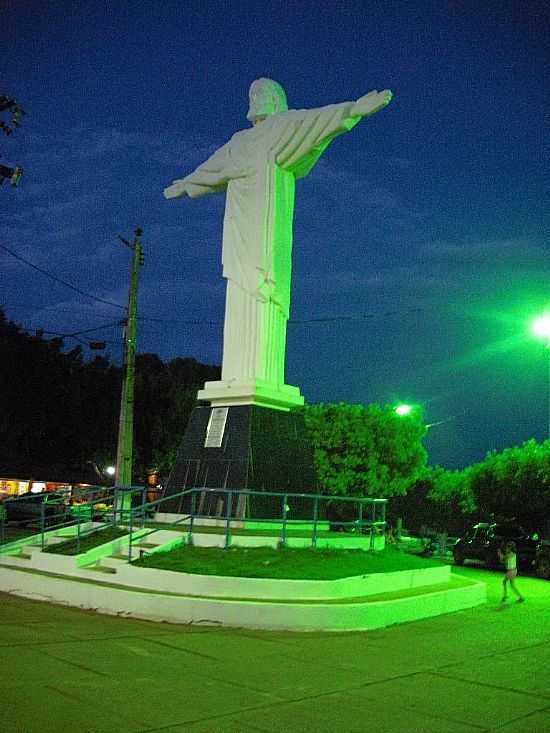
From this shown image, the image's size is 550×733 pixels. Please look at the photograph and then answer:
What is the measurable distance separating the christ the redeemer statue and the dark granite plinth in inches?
16.1

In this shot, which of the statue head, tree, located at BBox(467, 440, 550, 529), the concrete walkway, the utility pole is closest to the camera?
the concrete walkway

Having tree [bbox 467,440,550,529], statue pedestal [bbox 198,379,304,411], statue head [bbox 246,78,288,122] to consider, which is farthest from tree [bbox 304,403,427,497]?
statue head [bbox 246,78,288,122]

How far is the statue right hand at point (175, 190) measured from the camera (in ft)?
56.7

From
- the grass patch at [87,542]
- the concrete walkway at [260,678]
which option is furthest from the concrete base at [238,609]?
the grass patch at [87,542]

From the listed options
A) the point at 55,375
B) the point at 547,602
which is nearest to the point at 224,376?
the point at 547,602

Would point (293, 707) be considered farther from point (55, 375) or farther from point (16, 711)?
point (55, 375)

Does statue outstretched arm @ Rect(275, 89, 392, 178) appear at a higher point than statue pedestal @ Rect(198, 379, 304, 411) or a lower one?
higher

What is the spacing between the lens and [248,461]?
14.2 meters

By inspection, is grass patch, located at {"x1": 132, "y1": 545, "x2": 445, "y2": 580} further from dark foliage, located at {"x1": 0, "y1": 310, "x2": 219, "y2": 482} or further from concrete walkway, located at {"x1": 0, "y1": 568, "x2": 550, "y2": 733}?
dark foliage, located at {"x1": 0, "y1": 310, "x2": 219, "y2": 482}

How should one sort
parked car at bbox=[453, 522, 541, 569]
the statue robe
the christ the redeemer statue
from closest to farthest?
the christ the redeemer statue, the statue robe, parked car at bbox=[453, 522, 541, 569]

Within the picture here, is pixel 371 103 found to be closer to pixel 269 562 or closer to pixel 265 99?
pixel 265 99

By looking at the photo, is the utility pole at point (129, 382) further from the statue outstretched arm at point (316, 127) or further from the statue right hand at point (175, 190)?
the statue outstretched arm at point (316, 127)

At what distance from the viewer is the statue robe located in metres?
15.5

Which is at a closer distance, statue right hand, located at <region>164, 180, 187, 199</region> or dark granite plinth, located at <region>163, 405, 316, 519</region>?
dark granite plinth, located at <region>163, 405, 316, 519</region>
